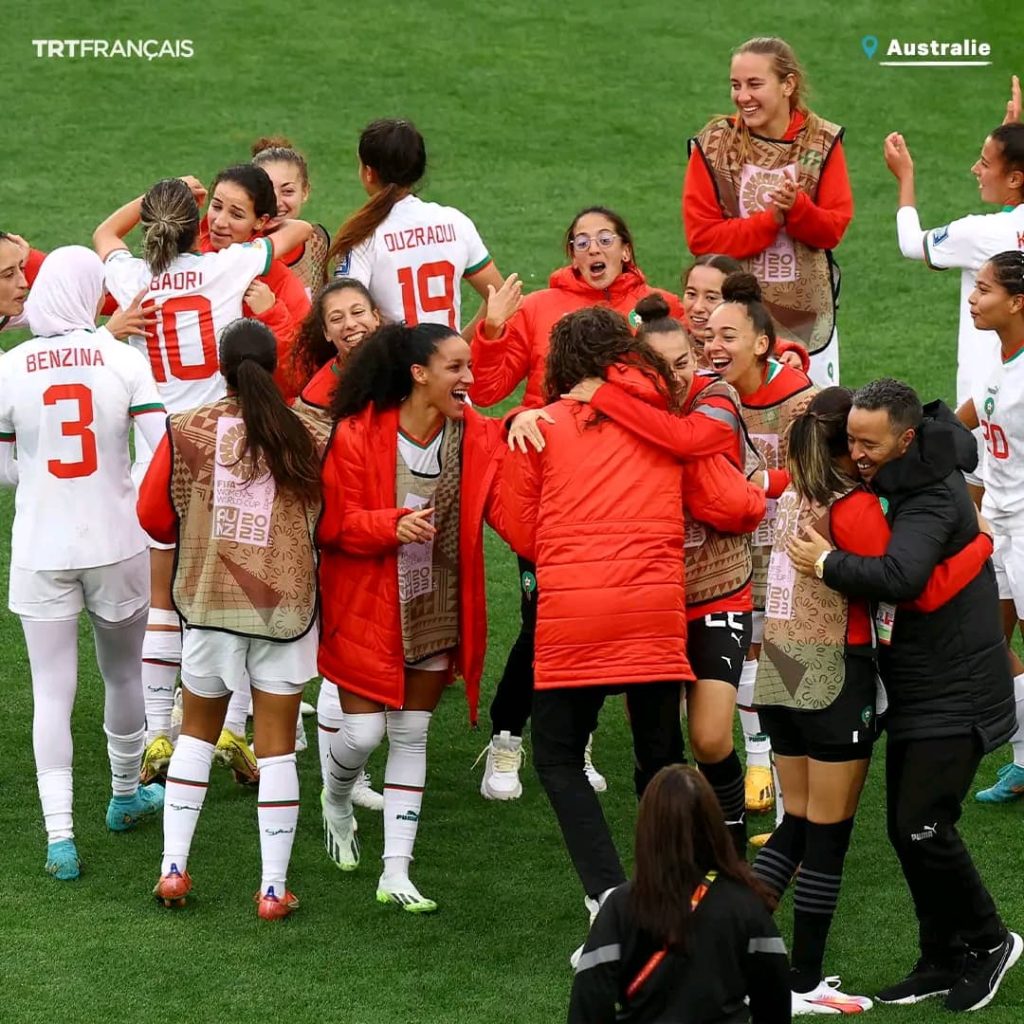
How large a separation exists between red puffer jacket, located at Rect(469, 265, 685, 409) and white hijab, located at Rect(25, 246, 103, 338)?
4.38ft

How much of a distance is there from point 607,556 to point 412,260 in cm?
221

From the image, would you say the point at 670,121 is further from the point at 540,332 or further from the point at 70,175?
the point at 540,332

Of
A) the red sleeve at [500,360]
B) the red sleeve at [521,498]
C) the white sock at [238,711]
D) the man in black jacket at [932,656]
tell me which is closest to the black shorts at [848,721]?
the man in black jacket at [932,656]

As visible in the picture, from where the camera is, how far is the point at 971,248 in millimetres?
7059

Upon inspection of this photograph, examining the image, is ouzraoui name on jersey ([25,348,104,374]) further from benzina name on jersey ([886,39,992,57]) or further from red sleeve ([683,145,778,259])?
benzina name on jersey ([886,39,992,57])

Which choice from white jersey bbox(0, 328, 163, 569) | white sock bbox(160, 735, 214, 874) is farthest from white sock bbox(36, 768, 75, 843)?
white jersey bbox(0, 328, 163, 569)

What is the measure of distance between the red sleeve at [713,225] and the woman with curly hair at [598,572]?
2119 millimetres

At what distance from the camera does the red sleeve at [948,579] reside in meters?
5.16

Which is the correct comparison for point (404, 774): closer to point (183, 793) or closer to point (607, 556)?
point (183, 793)

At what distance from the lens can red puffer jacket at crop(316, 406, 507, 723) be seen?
227 inches

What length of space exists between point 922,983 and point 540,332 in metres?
2.59

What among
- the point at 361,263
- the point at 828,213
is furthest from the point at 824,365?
the point at 361,263

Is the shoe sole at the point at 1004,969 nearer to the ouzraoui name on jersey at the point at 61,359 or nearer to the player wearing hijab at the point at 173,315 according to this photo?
the player wearing hijab at the point at 173,315

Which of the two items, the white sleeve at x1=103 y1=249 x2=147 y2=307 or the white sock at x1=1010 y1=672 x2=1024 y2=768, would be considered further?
the white sleeve at x1=103 y1=249 x2=147 y2=307
